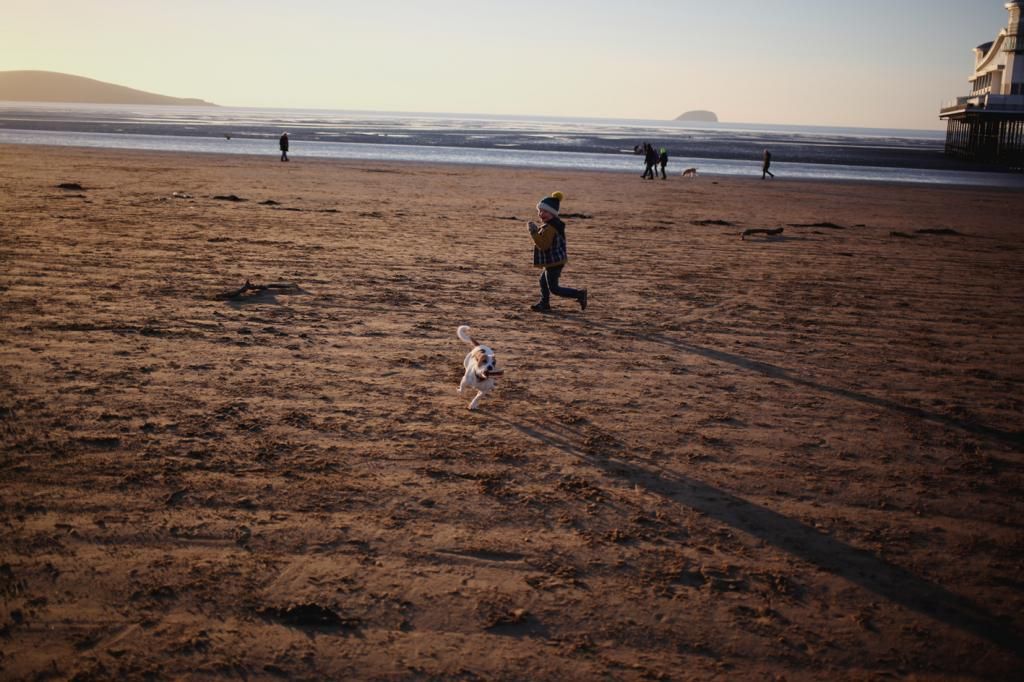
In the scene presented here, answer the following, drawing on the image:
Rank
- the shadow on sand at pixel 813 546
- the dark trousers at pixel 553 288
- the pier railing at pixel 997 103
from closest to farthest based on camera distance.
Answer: the shadow on sand at pixel 813 546, the dark trousers at pixel 553 288, the pier railing at pixel 997 103

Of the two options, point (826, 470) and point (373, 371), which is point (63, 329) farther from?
point (826, 470)

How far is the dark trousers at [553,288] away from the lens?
335 inches

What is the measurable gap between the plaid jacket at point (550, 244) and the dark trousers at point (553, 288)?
12 cm

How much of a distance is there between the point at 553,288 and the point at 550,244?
0.59 meters

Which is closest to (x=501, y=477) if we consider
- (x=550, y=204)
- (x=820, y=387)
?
(x=820, y=387)

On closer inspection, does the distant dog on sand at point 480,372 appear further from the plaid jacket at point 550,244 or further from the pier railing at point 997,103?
the pier railing at point 997,103

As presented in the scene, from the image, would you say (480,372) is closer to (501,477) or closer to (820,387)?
(501,477)

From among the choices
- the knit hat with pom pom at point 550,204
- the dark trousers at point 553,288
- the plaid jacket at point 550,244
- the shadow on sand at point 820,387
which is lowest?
the shadow on sand at point 820,387

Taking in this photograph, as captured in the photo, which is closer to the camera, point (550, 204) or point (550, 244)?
point (550, 204)

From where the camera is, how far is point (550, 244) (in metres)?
8.41

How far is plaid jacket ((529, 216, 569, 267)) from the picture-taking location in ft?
27.5

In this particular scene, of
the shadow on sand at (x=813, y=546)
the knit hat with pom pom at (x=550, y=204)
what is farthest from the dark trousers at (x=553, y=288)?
the shadow on sand at (x=813, y=546)

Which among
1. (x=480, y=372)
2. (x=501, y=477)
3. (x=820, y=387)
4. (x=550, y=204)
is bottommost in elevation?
(x=501, y=477)

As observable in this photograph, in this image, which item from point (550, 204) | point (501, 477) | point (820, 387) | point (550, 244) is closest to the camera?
point (501, 477)
